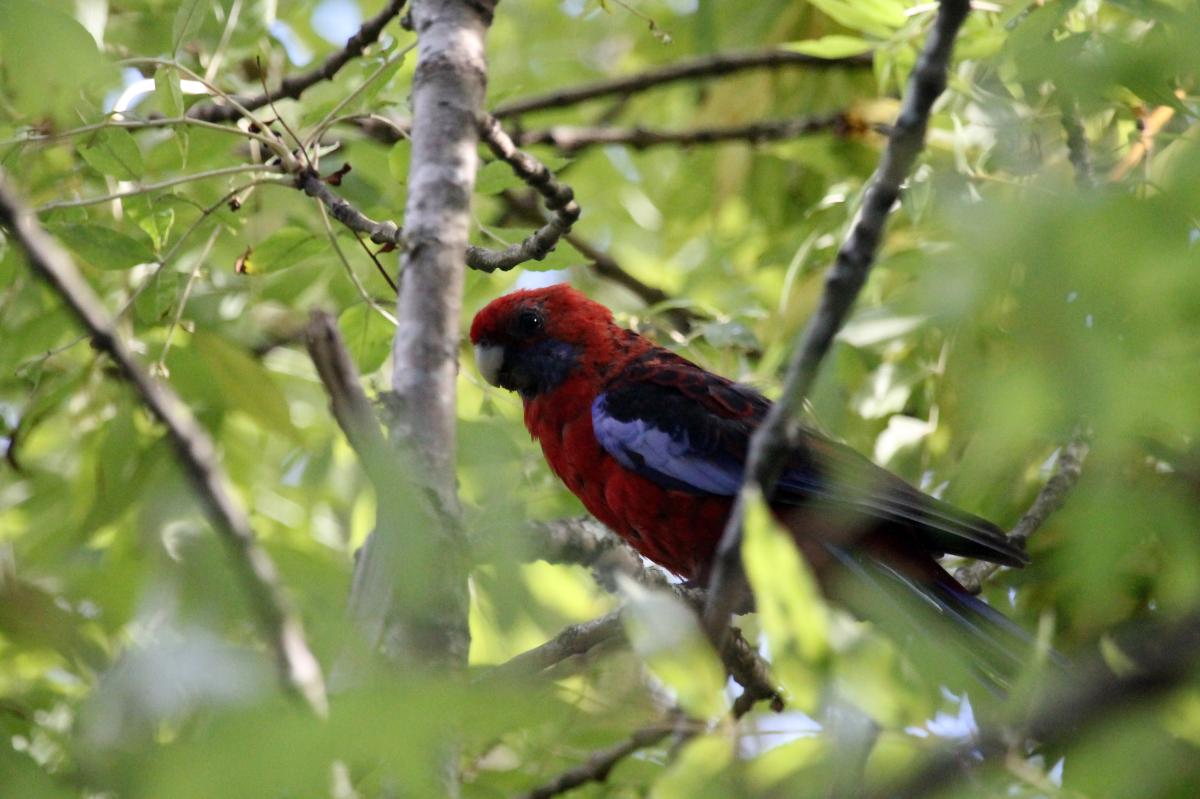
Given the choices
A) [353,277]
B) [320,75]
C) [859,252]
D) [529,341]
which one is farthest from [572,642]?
[320,75]

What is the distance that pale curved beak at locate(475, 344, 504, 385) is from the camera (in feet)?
14.8

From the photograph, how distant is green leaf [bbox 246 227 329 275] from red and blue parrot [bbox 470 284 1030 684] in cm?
115

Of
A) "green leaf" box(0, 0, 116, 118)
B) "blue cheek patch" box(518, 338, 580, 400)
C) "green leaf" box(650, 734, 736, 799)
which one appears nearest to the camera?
"green leaf" box(650, 734, 736, 799)

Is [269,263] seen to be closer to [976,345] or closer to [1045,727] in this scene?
[976,345]

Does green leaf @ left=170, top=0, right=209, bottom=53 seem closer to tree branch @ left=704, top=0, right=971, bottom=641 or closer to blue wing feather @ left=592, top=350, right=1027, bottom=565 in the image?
blue wing feather @ left=592, top=350, right=1027, bottom=565

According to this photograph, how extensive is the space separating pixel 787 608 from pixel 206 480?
0.69 meters

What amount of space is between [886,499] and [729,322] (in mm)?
951

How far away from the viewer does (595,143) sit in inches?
220

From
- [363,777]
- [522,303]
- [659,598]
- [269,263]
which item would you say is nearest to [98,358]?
[269,263]

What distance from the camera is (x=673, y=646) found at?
1.47m

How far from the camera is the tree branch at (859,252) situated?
5.24 ft

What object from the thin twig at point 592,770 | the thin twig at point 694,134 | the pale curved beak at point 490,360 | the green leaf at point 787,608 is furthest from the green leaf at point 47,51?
the thin twig at point 694,134

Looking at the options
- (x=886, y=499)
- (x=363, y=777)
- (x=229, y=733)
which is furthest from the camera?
(x=886, y=499)

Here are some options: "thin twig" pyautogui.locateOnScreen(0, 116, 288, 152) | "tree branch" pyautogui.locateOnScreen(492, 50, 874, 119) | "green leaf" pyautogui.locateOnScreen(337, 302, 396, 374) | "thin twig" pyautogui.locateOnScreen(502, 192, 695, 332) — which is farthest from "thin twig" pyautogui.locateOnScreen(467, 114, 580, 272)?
"tree branch" pyautogui.locateOnScreen(492, 50, 874, 119)
